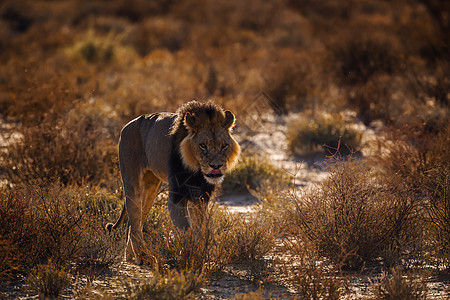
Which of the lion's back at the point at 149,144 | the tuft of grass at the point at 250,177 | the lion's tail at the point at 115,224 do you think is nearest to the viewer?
the lion's back at the point at 149,144

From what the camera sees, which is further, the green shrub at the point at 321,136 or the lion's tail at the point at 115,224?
the green shrub at the point at 321,136

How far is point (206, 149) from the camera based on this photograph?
532 centimetres

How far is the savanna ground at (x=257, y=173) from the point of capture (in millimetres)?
5328

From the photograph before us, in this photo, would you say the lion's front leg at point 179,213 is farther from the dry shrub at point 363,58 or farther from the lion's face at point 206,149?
the dry shrub at point 363,58

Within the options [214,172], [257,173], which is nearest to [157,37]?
[257,173]

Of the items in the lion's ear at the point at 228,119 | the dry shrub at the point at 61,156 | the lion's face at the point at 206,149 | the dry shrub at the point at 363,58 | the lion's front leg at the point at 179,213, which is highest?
the lion's ear at the point at 228,119

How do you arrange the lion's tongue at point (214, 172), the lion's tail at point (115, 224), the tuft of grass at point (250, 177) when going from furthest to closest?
the tuft of grass at point (250, 177)
the lion's tail at point (115, 224)
the lion's tongue at point (214, 172)

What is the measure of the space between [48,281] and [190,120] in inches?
81.2

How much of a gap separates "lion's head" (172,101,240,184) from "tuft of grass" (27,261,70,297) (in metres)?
1.63

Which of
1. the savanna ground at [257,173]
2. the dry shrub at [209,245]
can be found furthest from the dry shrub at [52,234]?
the dry shrub at [209,245]

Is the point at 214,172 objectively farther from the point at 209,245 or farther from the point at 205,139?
the point at 209,245

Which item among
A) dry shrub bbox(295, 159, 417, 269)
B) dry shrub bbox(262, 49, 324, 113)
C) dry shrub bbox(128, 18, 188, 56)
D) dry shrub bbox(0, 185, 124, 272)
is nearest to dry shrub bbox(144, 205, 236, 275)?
dry shrub bbox(0, 185, 124, 272)

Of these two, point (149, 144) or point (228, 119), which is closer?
point (228, 119)

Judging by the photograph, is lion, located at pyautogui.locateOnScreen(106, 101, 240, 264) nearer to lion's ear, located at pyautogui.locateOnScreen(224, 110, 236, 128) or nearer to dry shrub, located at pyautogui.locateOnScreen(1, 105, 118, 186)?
lion's ear, located at pyautogui.locateOnScreen(224, 110, 236, 128)
